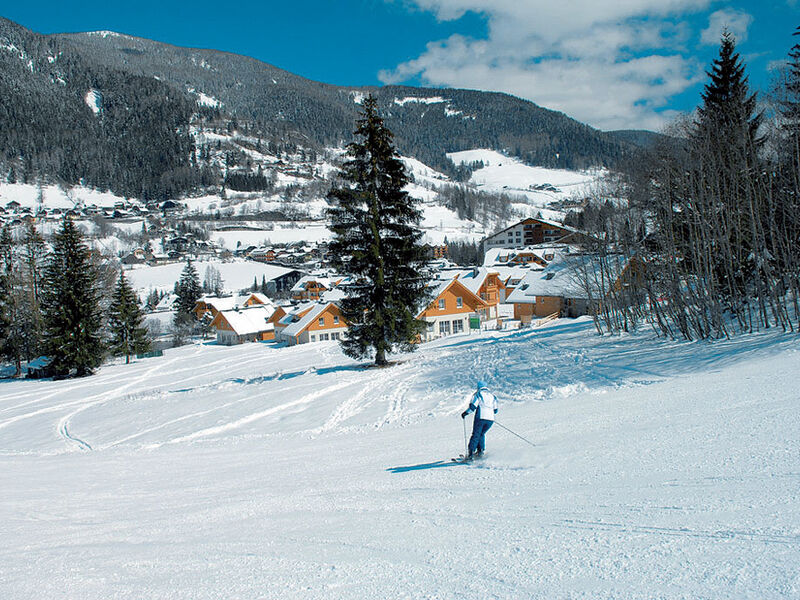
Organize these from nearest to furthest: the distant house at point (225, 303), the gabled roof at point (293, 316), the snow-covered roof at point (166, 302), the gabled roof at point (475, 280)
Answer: the gabled roof at point (293, 316) → the gabled roof at point (475, 280) → the distant house at point (225, 303) → the snow-covered roof at point (166, 302)

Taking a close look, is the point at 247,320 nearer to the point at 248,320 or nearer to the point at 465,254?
the point at 248,320

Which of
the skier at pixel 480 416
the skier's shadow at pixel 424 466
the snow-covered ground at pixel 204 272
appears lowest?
the skier's shadow at pixel 424 466

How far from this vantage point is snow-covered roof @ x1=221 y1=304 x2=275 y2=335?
63031mm

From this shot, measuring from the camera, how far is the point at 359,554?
4707 millimetres

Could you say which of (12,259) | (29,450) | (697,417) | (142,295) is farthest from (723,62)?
(142,295)

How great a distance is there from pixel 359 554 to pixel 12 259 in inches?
2181

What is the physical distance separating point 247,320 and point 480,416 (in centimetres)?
6123

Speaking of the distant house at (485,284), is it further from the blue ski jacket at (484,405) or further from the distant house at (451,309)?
the blue ski jacket at (484,405)

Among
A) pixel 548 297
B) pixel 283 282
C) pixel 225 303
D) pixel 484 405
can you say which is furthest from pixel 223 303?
pixel 484 405

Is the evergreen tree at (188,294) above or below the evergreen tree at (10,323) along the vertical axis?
above

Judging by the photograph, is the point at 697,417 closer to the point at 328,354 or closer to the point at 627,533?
the point at 627,533

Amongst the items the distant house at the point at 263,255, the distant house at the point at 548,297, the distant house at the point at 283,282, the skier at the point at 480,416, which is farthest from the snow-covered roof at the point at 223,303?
the skier at the point at 480,416

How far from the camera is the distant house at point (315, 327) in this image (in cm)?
5397

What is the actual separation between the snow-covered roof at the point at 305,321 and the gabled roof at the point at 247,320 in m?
9.86
